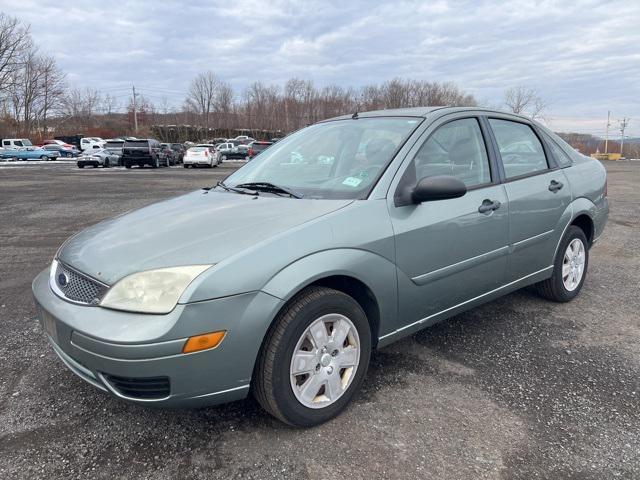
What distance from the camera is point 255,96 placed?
81062 mm

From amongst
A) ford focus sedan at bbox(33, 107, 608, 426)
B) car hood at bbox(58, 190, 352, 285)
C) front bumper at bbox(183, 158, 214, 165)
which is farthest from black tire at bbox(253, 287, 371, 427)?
front bumper at bbox(183, 158, 214, 165)

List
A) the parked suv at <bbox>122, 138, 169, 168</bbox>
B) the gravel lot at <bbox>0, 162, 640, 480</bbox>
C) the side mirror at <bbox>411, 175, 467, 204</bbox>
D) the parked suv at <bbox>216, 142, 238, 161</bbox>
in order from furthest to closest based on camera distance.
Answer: the parked suv at <bbox>216, 142, 238, 161</bbox> → the parked suv at <bbox>122, 138, 169, 168</bbox> → the side mirror at <bbox>411, 175, 467, 204</bbox> → the gravel lot at <bbox>0, 162, 640, 480</bbox>

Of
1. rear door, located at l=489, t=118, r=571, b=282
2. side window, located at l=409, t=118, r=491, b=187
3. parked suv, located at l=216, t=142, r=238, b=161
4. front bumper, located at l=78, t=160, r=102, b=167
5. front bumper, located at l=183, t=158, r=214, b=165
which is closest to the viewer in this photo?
side window, located at l=409, t=118, r=491, b=187

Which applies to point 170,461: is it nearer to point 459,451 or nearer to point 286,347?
point 286,347

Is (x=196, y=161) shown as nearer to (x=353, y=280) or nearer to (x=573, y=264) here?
(x=573, y=264)

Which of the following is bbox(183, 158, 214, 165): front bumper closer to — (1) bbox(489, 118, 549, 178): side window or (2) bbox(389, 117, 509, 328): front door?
(1) bbox(489, 118, 549, 178): side window

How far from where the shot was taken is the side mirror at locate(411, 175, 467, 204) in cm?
264

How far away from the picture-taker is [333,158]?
10.5ft

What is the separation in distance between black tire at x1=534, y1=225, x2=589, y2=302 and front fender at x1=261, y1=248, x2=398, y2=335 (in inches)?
79.5

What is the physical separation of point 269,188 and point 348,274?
0.94 meters

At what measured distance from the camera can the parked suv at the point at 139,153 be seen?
27469 millimetres

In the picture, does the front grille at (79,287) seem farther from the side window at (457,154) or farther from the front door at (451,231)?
the side window at (457,154)

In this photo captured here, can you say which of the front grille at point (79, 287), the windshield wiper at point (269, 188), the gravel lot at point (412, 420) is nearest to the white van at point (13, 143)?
the gravel lot at point (412, 420)

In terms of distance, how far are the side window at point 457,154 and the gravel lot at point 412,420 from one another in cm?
122
